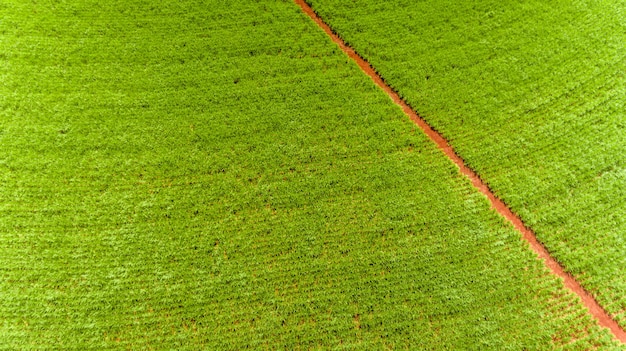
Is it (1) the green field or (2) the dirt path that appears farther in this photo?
(2) the dirt path

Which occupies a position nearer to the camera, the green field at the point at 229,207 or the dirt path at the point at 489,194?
the green field at the point at 229,207

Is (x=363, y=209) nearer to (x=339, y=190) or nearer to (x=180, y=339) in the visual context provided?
(x=339, y=190)

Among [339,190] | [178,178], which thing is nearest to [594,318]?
[339,190]

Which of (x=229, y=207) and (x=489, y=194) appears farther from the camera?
(x=489, y=194)
